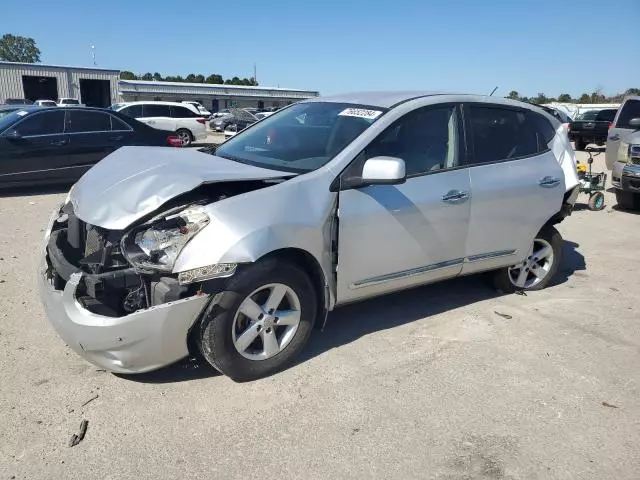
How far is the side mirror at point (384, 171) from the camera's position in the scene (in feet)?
11.1

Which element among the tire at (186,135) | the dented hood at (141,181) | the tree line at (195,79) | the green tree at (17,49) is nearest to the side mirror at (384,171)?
the dented hood at (141,181)

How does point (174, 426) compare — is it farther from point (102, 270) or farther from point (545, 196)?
point (545, 196)

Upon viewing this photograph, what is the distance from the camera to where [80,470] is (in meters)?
2.53

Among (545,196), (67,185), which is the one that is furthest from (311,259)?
(67,185)

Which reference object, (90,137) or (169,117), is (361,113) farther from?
(169,117)

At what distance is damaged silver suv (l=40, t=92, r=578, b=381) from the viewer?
2.97m

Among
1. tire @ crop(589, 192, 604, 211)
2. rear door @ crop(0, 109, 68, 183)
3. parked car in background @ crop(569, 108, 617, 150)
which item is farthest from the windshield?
parked car in background @ crop(569, 108, 617, 150)

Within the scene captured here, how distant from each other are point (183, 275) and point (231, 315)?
38 centimetres

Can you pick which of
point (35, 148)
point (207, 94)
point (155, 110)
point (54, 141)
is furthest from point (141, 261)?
point (207, 94)

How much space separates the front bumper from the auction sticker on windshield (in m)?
1.81

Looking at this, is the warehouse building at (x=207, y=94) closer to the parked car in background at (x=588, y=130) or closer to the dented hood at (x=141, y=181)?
the parked car in background at (x=588, y=130)

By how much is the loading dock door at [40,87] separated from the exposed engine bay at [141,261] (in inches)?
1929

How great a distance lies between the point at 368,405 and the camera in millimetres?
3131

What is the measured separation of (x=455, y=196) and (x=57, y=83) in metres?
49.2
